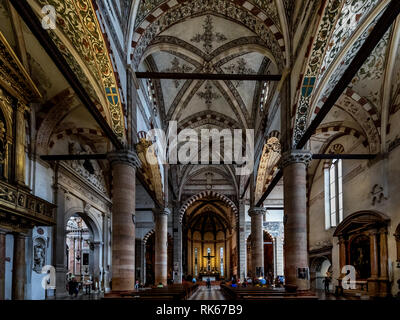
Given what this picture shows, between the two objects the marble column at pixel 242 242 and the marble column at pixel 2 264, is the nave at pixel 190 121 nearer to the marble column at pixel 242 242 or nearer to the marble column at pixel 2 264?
the marble column at pixel 2 264

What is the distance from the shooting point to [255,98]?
924 inches

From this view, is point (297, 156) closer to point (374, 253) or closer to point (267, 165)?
point (374, 253)

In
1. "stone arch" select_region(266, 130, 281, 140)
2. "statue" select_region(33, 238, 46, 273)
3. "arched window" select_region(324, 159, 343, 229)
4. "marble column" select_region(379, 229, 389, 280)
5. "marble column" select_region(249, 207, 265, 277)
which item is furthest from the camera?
"marble column" select_region(249, 207, 265, 277)

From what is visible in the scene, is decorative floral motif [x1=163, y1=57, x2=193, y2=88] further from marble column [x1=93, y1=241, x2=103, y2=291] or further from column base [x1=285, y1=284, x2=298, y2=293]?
column base [x1=285, y1=284, x2=298, y2=293]

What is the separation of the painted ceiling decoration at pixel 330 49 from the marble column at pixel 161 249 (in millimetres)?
13339

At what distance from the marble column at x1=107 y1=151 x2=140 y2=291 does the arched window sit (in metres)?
12.4

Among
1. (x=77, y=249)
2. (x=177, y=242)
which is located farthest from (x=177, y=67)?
(x=177, y=242)

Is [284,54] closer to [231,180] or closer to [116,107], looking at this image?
[116,107]

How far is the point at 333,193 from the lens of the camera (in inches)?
905

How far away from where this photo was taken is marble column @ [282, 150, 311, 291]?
1359 cm

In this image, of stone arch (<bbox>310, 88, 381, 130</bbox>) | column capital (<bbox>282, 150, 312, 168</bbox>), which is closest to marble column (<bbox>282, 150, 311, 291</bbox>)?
column capital (<bbox>282, 150, 312, 168</bbox>)

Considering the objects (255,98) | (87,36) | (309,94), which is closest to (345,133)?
(255,98)

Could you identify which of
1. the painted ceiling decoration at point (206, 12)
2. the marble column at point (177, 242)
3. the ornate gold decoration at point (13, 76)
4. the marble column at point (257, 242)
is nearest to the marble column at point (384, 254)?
the painted ceiling decoration at point (206, 12)
